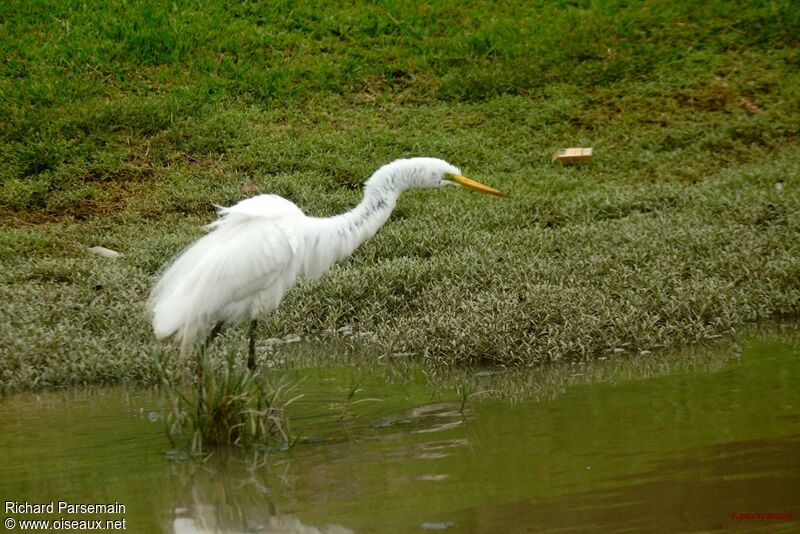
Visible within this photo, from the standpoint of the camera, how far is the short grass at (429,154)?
6824 millimetres

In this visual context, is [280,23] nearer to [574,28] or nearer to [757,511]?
[574,28]

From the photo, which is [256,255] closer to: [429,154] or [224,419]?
[224,419]

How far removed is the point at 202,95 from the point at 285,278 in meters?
6.46

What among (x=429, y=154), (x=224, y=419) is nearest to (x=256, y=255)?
(x=224, y=419)

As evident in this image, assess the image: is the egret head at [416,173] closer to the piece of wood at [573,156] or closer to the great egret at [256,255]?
the great egret at [256,255]

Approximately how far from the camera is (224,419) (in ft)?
15.7

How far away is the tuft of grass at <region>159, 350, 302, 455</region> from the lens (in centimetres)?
476

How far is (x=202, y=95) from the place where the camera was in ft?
39.2

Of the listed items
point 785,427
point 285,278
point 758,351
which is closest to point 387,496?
point 785,427

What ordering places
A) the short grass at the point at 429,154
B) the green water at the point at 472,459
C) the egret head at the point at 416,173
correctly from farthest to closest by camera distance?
1. the short grass at the point at 429,154
2. the egret head at the point at 416,173
3. the green water at the point at 472,459

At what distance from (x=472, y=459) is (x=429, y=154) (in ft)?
22.2

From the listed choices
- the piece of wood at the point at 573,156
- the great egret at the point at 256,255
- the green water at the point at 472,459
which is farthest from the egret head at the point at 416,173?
the piece of wood at the point at 573,156

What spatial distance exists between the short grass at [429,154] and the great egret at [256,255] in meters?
0.74

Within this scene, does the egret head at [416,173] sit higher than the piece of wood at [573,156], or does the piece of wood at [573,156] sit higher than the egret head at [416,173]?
the egret head at [416,173]
